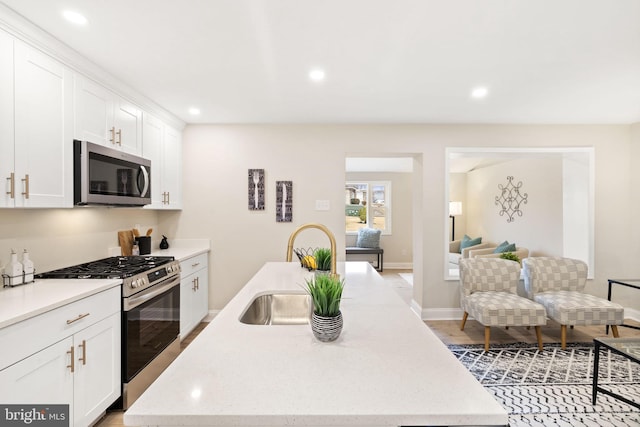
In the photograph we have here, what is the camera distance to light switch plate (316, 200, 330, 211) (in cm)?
380

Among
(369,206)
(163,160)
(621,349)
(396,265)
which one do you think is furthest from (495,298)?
(369,206)

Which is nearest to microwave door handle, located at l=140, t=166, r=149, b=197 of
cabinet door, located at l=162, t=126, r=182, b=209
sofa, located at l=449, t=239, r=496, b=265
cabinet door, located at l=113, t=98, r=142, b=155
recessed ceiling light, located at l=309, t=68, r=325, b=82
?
cabinet door, located at l=113, t=98, r=142, b=155

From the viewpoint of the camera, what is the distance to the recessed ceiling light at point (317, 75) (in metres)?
2.34

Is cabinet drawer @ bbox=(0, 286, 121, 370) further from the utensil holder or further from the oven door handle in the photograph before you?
the utensil holder

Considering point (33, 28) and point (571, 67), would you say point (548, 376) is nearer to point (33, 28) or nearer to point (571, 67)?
point (571, 67)

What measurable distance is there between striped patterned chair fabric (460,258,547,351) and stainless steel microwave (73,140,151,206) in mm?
3252

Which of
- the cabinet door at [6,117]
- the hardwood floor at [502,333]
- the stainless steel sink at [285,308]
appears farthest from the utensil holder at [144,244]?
the stainless steel sink at [285,308]

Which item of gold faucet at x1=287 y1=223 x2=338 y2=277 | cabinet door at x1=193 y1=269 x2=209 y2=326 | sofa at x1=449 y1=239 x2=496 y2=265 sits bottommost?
cabinet door at x1=193 y1=269 x2=209 y2=326

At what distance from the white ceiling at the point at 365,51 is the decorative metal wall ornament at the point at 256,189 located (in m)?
0.80

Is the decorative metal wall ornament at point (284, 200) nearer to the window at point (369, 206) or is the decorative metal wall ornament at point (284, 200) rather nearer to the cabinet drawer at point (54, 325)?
the cabinet drawer at point (54, 325)

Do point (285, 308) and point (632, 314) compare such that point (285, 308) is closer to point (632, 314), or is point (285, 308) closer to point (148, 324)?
point (148, 324)

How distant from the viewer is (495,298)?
10.2ft

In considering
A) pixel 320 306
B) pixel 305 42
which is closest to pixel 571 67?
pixel 305 42

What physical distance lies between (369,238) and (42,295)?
233 inches
